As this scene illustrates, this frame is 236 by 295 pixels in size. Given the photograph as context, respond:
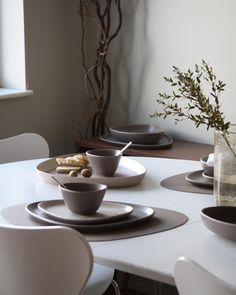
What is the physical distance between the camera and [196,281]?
1.22 m

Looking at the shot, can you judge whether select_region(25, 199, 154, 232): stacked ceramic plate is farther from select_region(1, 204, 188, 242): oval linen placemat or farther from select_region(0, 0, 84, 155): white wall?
select_region(0, 0, 84, 155): white wall

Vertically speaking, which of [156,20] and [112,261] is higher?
[156,20]

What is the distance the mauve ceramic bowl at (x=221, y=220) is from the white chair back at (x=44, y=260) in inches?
12.8

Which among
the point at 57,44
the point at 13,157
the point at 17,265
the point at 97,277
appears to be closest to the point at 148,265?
the point at 17,265

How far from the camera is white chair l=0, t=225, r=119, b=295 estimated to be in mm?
1478

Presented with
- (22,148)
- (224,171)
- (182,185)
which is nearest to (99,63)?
(22,148)

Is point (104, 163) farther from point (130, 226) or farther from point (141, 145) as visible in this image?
point (141, 145)

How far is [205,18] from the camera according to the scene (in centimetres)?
317

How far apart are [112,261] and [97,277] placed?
516mm

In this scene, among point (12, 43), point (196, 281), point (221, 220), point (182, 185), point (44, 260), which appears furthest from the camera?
point (12, 43)

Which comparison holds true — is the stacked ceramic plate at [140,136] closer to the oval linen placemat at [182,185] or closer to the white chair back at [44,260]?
the oval linen placemat at [182,185]

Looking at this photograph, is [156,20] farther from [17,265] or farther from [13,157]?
[17,265]

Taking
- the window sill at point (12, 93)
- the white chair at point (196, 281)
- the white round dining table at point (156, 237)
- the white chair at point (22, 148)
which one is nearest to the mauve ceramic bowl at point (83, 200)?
the white round dining table at point (156, 237)

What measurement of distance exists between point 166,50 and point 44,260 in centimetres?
201
